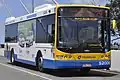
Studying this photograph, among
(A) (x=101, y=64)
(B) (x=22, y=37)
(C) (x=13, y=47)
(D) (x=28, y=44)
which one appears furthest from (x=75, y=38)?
(C) (x=13, y=47)

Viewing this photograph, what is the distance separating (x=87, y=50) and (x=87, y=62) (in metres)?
0.54

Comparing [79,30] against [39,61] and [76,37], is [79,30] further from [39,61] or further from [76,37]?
[39,61]

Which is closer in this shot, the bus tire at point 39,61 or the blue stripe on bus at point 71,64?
the blue stripe on bus at point 71,64

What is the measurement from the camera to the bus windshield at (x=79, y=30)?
1773 cm

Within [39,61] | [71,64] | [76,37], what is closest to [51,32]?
[76,37]

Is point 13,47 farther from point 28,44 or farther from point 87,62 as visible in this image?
point 87,62

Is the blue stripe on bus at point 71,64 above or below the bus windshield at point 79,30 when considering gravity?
below

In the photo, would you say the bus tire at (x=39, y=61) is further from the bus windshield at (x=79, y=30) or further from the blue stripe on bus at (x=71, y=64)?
the bus windshield at (x=79, y=30)

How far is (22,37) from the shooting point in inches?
939

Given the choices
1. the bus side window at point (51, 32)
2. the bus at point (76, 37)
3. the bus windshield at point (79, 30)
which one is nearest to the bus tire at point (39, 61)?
the bus at point (76, 37)

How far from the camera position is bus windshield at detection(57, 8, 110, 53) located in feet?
58.2

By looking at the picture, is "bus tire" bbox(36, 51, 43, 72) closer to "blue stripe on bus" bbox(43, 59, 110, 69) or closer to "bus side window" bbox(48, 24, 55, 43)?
"bus side window" bbox(48, 24, 55, 43)

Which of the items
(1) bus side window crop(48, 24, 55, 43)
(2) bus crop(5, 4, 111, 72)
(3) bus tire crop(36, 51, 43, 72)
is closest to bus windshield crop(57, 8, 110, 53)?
(2) bus crop(5, 4, 111, 72)

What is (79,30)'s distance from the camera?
1794 centimetres
